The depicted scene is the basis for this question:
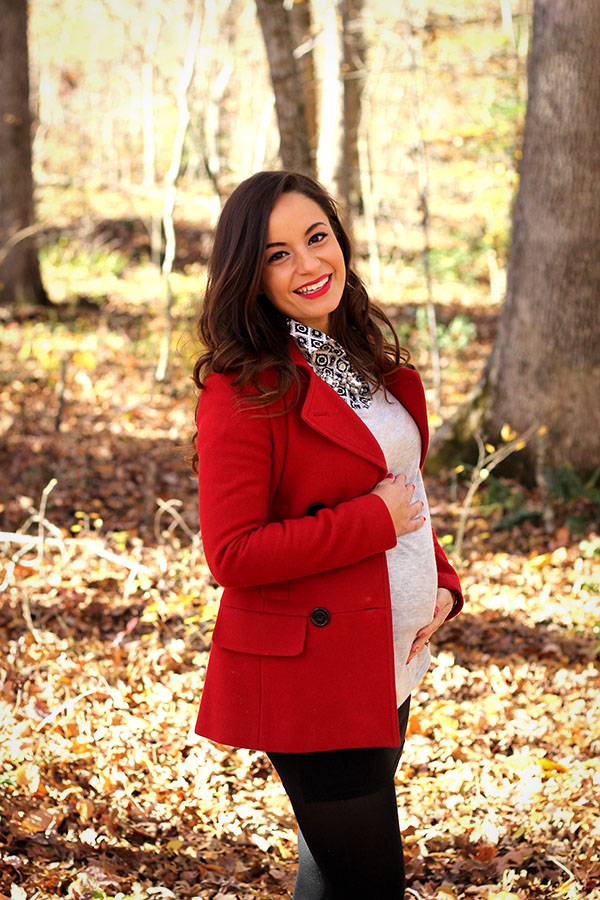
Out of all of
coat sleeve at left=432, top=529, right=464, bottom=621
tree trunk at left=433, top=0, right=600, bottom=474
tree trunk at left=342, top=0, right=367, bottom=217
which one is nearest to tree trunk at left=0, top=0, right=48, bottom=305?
tree trunk at left=342, top=0, right=367, bottom=217

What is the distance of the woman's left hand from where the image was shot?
7.34 feet

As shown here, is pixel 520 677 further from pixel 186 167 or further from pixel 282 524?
pixel 186 167

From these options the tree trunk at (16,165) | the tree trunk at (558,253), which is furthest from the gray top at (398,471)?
the tree trunk at (16,165)

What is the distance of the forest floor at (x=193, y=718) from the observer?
125 inches

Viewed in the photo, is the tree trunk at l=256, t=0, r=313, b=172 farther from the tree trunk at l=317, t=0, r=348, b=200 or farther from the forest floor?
the tree trunk at l=317, t=0, r=348, b=200

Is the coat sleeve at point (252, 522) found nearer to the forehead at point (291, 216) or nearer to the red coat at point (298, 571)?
the red coat at point (298, 571)

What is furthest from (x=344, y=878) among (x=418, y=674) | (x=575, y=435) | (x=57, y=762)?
(x=575, y=435)

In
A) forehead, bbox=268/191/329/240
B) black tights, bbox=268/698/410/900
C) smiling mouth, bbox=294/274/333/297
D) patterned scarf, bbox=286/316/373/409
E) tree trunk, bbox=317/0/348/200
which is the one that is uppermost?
tree trunk, bbox=317/0/348/200

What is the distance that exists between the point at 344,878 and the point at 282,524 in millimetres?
879

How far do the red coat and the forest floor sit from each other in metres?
0.46

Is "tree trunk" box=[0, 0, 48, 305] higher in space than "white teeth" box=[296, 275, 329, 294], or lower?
higher

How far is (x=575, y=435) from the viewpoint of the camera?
6.27 metres

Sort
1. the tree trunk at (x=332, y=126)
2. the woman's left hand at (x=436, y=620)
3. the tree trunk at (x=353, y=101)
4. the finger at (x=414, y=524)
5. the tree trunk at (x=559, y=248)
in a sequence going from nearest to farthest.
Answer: the finger at (x=414, y=524) < the woman's left hand at (x=436, y=620) < the tree trunk at (x=559, y=248) < the tree trunk at (x=353, y=101) < the tree trunk at (x=332, y=126)

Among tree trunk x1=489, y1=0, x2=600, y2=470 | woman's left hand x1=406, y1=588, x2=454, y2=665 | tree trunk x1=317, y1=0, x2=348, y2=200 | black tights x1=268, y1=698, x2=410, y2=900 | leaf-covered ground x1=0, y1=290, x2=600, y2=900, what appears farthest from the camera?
tree trunk x1=317, y1=0, x2=348, y2=200
